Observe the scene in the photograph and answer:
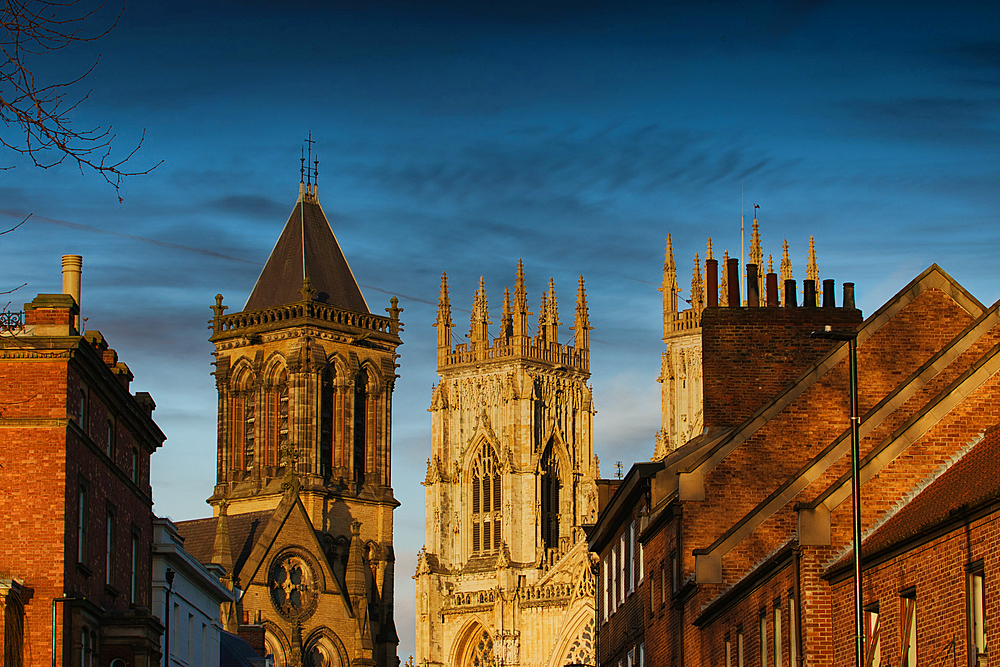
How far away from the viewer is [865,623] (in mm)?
21578

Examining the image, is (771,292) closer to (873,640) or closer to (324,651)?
(873,640)

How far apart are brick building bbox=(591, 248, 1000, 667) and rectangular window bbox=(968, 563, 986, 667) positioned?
19 mm

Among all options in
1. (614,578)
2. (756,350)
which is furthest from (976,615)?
(614,578)

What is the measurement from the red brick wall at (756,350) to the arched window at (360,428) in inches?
2740

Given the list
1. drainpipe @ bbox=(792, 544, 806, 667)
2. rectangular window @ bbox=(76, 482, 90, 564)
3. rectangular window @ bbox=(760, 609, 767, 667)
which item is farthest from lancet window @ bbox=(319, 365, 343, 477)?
drainpipe @ bbox=(792, 544, 806, 667)

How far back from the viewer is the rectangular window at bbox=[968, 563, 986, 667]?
59.9 feet

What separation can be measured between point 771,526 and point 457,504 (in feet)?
321

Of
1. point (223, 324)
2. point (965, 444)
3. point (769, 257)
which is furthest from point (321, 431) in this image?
point (965, 444)

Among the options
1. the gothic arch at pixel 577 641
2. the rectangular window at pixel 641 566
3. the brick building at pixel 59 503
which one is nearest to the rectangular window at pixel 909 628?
the rectangular window at pixel 641 566

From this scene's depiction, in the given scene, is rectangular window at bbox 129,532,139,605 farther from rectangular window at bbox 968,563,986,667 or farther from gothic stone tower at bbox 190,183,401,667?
gothic stone tower at bbox 190,183,401,667

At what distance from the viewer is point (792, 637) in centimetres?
2331

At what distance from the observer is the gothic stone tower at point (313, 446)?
9312 centimetres

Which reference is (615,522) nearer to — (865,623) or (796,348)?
(796,348)

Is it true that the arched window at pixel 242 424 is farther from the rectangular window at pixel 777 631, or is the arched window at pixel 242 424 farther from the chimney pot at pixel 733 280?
the rectangular window at pixel 777 631
